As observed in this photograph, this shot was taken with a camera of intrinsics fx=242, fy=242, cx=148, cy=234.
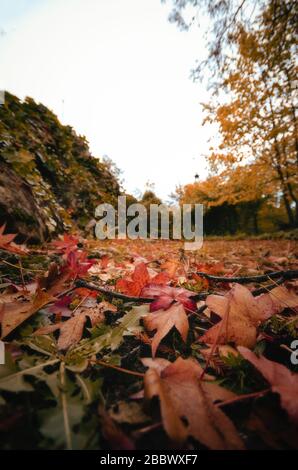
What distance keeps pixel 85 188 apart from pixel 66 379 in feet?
17.1

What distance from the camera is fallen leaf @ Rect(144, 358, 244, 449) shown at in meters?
0.31

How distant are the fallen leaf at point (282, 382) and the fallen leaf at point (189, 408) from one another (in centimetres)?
8

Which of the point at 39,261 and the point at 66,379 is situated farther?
the point at 39,261

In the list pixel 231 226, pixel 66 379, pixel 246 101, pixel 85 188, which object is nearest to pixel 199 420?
pixel 66 379

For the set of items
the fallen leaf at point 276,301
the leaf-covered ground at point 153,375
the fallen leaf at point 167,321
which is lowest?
the leaf-covered ground at point 153,375

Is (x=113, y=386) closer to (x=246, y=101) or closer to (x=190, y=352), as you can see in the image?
(x=190, y=352)

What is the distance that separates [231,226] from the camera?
1562 cm

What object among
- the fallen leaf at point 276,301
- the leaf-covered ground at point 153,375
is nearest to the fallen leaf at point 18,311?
the leaf-covered ground at point 153,375

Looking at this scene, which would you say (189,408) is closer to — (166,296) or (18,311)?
(166,296)

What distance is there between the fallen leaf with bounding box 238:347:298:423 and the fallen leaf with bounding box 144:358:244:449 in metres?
0.08

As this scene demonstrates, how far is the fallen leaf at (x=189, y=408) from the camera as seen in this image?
1.01 feet

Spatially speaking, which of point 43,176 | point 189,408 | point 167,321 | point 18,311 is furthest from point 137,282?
point 43,176

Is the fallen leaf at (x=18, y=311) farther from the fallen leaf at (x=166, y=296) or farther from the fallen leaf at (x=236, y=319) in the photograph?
the fallen leaf at (x=236, y=319)

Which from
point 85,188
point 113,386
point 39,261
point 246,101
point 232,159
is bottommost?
point 113,386
